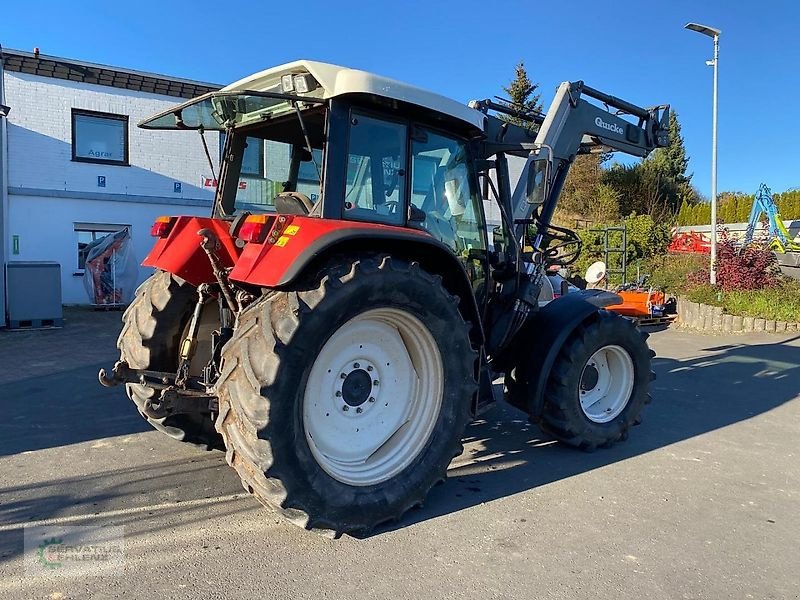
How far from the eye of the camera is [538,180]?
4.49m

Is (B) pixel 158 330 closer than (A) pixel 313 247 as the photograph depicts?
No

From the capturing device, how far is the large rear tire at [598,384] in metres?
4.80

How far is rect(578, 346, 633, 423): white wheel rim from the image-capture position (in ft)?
17.2

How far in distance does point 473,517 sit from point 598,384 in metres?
2.13

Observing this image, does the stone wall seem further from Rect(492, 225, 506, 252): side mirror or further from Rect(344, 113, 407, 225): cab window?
Rect(344, 113, 407, 225): cab window

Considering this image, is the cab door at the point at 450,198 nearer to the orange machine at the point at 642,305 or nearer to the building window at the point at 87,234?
the orange machine at the point at 642,305

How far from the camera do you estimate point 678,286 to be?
628 inches

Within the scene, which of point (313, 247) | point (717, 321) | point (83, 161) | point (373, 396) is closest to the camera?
point (313, 247)

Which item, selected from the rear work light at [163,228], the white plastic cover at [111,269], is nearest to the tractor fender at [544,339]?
the rear work light at [163,228]

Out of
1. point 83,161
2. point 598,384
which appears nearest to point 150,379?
point 598,384

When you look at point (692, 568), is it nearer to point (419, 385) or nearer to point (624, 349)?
point (419, 385)

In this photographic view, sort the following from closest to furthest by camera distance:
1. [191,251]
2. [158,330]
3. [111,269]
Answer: [191,251] < [158,330] < [111,269]

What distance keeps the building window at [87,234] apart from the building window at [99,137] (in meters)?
1.58

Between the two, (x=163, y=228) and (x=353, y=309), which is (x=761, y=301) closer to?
(x=353, y=309)
